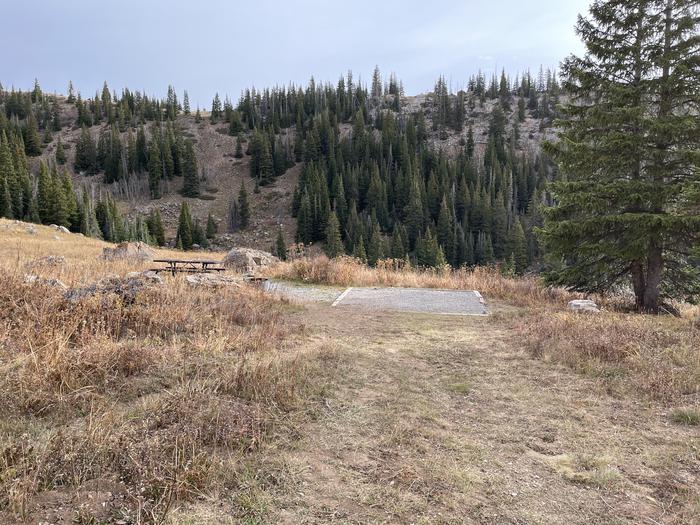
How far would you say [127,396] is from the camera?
4.02 meters

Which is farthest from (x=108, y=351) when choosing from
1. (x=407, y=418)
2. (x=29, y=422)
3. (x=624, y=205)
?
(x=624, y=205)

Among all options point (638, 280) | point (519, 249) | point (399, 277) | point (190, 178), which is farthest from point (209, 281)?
point (190, 178)

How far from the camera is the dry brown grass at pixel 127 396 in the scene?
2564mm

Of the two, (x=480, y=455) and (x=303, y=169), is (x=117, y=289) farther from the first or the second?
(x=303, y=169)

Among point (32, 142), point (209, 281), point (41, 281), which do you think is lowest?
point (209, 281)

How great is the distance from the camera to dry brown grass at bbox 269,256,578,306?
12492mm

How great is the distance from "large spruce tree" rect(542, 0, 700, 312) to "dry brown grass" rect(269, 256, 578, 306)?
4.97ft

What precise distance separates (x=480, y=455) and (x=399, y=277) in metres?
11.3

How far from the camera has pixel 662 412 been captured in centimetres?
424

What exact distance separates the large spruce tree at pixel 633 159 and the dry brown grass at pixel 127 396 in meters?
8.21

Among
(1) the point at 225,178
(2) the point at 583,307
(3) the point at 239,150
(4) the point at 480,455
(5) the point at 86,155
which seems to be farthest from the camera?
(3) the point at 239,150

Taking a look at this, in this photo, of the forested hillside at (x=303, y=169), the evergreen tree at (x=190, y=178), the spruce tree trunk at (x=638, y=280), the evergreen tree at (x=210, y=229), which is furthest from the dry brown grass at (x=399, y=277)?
the evergreen tree at (x=190, y=178)

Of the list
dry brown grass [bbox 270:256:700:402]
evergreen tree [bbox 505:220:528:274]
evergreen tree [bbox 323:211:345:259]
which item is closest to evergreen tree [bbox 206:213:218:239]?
evergreen tree [bbox 323:211:345:259]

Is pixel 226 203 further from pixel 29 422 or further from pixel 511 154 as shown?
pixel 29 422
